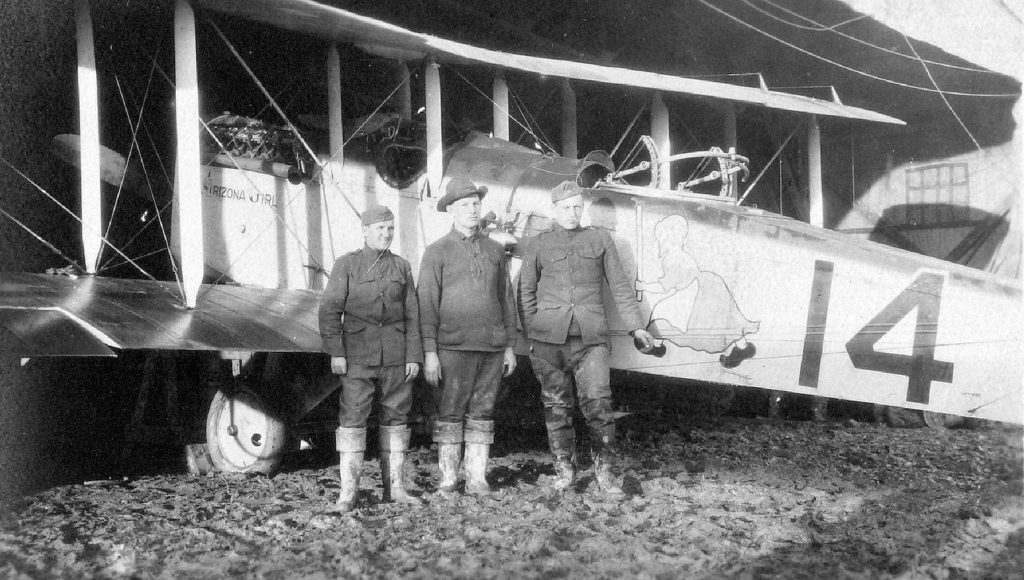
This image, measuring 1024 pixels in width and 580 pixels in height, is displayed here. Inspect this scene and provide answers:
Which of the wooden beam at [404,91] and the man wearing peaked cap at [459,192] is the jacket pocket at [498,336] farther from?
the wooden beam at [404,91]

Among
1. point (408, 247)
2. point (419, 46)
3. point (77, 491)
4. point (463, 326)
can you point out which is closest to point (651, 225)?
point (463, 326)

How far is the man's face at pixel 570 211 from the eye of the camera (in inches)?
205

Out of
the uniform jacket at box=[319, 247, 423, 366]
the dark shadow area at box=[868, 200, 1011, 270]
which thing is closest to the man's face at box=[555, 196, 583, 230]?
the uniform jacket at box=[319, 247, 423, 366]

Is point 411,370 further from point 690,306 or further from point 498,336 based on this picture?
point 690,306

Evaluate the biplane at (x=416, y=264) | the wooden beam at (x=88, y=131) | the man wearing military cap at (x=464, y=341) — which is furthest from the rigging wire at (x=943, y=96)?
the wooden beam at (x=88, y=131)

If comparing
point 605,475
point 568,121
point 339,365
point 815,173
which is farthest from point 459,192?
point 815,173

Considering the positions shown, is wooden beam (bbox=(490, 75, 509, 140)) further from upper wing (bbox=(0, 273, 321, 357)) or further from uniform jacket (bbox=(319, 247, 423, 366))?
uniform jacket (bbox=(319, 247, 423, 366))

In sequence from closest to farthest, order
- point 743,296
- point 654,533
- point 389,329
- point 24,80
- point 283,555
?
point 283,555, point 654,533, point 389,329, point 743,296, point 24,80

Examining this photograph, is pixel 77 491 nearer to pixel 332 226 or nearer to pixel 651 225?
pixel 332 226

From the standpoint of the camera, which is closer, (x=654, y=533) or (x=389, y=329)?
(x=654, y=533)

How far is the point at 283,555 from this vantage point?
12.1 feet

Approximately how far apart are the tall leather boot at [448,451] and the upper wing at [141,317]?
38.0 inches

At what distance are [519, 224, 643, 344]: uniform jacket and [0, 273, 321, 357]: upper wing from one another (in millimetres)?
1407

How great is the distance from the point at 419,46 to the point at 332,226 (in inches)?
63.5
